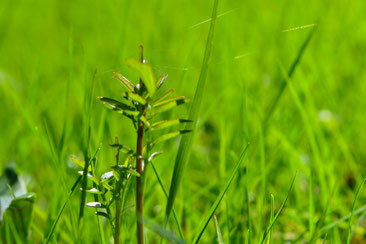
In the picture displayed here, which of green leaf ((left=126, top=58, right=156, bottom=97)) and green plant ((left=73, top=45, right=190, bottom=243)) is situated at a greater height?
green leaf ((left=126, top=58, right=156, bottom=97))

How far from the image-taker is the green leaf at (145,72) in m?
0.52

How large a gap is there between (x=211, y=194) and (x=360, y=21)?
1.65 meters

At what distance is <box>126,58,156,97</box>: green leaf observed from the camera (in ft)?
1.72

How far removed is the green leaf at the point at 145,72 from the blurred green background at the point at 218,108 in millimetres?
197

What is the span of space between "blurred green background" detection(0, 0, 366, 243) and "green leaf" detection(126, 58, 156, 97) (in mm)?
197

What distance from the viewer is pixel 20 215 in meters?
0.80

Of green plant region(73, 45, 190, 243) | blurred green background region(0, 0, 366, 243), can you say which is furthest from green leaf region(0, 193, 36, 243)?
green plant region(73, 45, 190, 243)

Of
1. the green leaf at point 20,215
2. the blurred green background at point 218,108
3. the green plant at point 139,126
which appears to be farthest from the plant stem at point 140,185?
the green leaf at point 20,215

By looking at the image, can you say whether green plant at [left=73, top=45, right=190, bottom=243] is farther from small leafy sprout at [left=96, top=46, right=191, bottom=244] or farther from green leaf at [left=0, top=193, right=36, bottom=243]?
green leaf at [left=0, top=193, right=36, bottom=243]

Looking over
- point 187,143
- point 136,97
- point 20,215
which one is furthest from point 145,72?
point 20,215

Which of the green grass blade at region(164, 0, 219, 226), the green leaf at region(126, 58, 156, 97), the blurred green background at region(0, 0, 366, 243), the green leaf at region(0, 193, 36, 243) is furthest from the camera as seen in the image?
the blurred green background at region(0, 0, 366, 243)

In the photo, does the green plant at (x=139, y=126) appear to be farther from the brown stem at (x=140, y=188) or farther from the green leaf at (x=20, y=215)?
the green leaf at (x=20, y=215)

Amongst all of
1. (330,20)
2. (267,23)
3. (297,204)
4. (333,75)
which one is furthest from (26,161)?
(330,20)

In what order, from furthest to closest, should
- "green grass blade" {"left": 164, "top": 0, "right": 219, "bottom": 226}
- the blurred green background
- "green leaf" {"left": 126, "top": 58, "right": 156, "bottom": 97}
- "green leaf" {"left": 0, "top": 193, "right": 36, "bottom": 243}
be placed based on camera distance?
1. the blurred green background
2. "green leaf" {"left": 0, "top": 193, "right": 36, "bottom": 243}
3. "green grass blade" {"left": 164, "top": 0, "right": 219, "bottom": 226}
4. "green leaf" {"left": 126, "top": 58, "right": 156, "bottom": 97}
